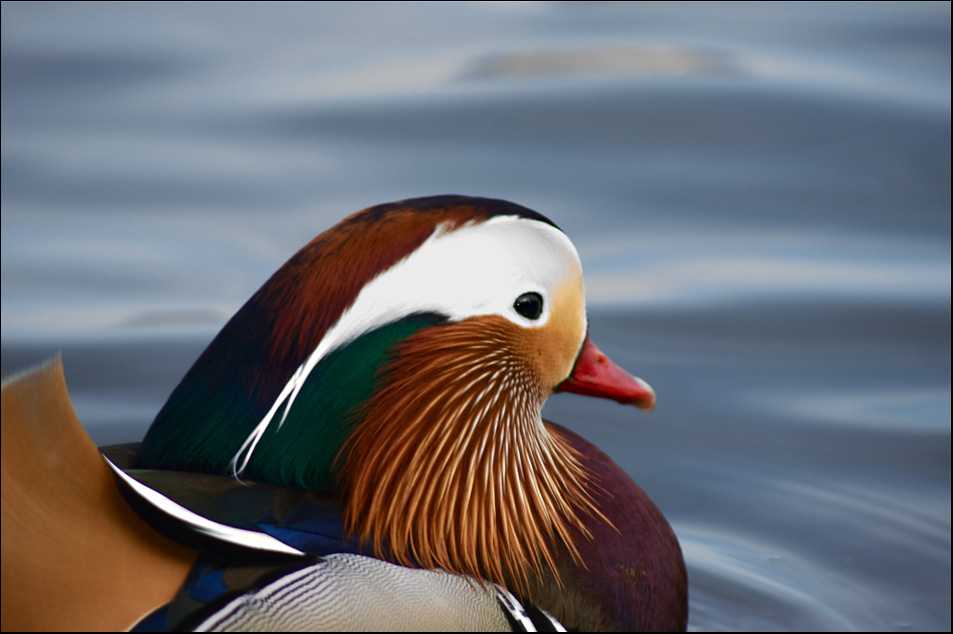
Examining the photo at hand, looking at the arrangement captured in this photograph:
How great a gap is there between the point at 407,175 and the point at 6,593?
2.67 metres

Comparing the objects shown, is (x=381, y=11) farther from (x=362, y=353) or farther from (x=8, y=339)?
(x=362, y=353)

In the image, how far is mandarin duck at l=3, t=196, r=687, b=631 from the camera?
1515 mm

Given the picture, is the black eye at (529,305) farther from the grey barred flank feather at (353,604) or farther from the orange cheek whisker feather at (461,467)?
the grey barred flank feather at (353,604)

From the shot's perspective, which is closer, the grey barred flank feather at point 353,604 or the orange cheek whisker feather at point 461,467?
the grey barred flank feather at point 353,604

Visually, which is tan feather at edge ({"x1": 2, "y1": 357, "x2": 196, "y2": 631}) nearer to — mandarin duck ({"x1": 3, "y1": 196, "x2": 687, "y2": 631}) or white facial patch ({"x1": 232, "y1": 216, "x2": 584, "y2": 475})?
mandarin duck ({"x1": 3, "y1": 196, "x2": 687, "y2": 631})

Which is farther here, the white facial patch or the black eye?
the black eye

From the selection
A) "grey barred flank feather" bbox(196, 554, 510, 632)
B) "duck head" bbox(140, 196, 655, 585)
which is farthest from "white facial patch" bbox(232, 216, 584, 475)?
"grey barred flank feather" bbox(196, 554, 510, 632)

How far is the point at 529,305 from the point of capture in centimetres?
186

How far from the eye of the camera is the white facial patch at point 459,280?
172 cm

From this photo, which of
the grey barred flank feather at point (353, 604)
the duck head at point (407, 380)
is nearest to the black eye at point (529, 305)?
the duck head at point (407, 380)

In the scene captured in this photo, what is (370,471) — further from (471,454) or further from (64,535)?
(64,535)

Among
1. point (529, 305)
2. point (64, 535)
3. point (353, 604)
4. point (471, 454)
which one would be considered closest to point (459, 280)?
point (529, 305)

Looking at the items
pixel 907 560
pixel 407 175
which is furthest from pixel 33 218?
pixel 907 560

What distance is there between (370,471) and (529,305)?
0.33m
